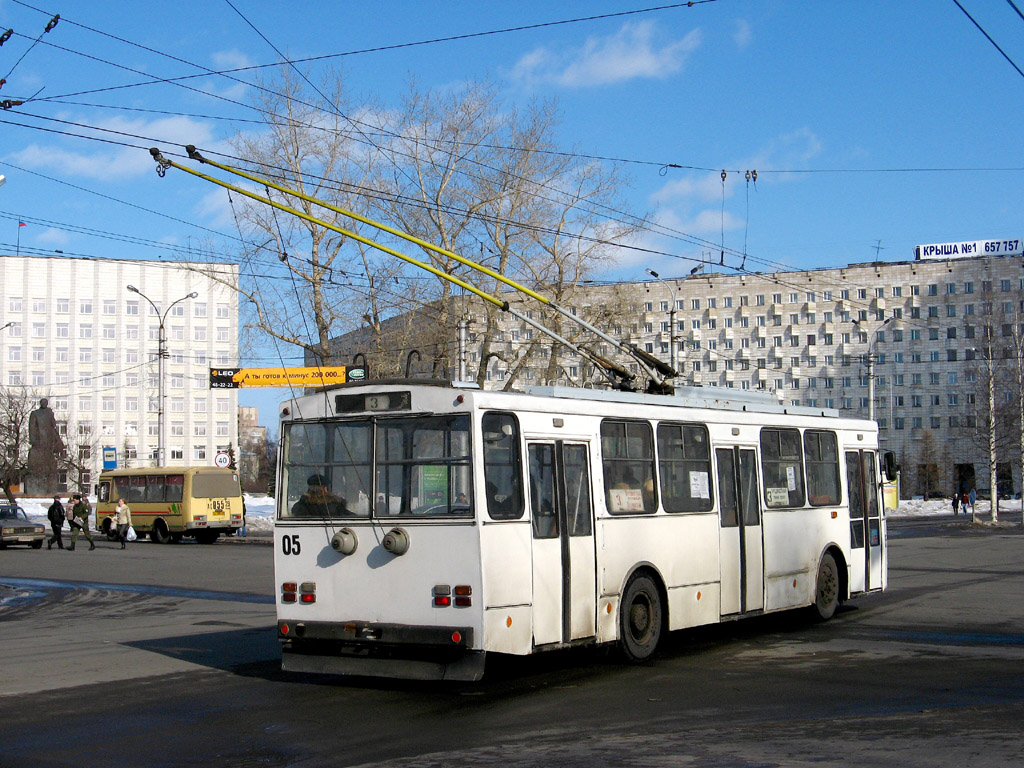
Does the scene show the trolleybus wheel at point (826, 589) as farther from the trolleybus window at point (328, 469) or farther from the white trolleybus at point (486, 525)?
the trolleybus window at point (328, 469)

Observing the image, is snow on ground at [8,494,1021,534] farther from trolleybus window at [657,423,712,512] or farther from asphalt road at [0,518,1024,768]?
trolleybus window at [657,423,712,512]

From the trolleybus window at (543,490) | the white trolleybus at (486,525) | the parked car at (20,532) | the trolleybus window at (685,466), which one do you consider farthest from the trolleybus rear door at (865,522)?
the parked car at (20,532)

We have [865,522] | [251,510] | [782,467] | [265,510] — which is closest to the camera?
[782,467]

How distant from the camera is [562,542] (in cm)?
1030

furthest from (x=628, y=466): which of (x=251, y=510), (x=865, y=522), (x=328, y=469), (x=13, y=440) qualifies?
(x=13, y=440)

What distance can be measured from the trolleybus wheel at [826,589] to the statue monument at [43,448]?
62462mm

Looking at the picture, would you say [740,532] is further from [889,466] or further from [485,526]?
[889,466]

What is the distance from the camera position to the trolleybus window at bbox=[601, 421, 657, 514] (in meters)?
11.1

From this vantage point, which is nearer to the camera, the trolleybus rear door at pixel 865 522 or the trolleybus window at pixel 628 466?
the trolleybus window at pixel 628 466

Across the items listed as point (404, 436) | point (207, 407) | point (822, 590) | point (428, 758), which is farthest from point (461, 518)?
point (207, 407)

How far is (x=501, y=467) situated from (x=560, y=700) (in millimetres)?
1951

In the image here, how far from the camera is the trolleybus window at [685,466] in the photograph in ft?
39.3

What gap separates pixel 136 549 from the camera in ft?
124

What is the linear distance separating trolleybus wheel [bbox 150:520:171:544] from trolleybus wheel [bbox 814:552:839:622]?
33411 millimetres
